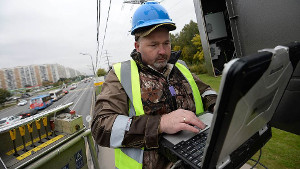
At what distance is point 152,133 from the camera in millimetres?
1034

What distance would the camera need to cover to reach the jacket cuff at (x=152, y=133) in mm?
1031

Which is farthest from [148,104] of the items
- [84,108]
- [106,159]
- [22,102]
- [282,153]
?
[22,102]

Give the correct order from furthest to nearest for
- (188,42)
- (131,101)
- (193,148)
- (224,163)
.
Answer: (188,42) → (131,101) → (193,148) → (224,163)

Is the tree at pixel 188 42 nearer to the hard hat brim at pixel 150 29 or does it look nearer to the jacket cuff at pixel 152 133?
the hard hat brim at pixel 150 29

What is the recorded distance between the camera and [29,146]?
252cm

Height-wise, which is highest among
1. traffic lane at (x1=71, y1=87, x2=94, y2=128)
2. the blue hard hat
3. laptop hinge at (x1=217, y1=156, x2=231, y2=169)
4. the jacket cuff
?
the blue hard hat

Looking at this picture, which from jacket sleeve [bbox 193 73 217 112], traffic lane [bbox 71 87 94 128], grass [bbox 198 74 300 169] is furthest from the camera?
traffic lane [bbox 71 87 94 128]

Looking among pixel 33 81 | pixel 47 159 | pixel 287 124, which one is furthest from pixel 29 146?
pixel 33 81

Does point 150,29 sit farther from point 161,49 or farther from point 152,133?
point 152,133

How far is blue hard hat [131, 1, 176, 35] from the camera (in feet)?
4.51

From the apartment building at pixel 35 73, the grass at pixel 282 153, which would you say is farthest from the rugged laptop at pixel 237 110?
the apartment building at pixel 35 73

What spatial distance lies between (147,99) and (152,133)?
0.35 meters

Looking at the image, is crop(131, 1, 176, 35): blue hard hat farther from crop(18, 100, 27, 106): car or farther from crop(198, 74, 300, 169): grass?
crop(18, 100, 27, 106): car

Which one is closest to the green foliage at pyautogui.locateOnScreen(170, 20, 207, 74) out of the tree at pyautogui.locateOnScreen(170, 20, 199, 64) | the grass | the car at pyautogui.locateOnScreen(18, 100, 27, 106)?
the tree at pyautogui.locateOnScreen(170, 20, 199, 64)
